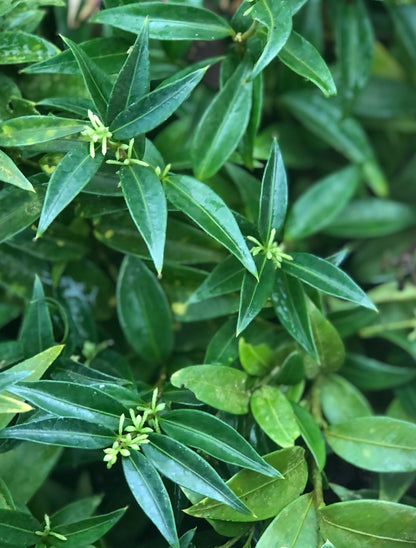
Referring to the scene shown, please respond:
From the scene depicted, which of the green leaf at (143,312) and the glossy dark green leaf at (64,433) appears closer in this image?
the glossy dark green leaf at (64,433)

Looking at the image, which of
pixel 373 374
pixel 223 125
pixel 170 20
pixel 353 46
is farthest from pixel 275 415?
pixel 353 46

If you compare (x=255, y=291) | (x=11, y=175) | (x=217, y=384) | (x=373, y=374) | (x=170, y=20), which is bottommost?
(x=373, y=374)

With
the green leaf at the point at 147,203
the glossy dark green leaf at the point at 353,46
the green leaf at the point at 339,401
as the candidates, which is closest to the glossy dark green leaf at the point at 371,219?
the glossy dark green leaf at the point at 353,46

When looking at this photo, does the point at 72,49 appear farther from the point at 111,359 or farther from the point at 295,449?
the point at 295,449

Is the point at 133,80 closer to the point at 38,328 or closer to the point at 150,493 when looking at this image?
the point at 38,328

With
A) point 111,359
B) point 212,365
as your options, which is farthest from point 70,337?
point 212,365

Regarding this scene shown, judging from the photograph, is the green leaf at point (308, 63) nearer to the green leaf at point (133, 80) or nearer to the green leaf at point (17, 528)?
the green leaf at point (133, 80)

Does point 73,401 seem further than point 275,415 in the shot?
No
